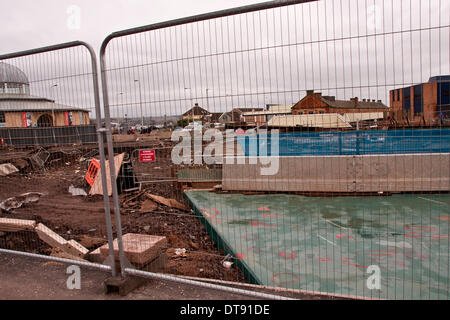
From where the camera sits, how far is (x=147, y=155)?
461 cm

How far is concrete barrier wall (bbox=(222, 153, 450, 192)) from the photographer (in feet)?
31.4

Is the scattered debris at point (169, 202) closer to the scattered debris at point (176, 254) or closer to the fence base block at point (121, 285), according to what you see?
the scattered debris at point (176, 254)

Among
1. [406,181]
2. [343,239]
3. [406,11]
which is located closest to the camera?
[406,11]

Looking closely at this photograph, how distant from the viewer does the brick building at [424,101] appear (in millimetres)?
3381

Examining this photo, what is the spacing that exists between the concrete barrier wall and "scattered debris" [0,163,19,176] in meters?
10.8

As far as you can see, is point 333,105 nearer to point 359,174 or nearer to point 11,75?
point 11,75

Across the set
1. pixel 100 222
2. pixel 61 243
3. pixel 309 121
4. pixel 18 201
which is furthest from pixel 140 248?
pixel 18 201

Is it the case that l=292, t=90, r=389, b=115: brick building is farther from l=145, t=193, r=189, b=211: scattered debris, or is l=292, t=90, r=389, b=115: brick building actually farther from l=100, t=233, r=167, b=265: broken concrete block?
l=145, t=193, r=189, b=211: scattered debris

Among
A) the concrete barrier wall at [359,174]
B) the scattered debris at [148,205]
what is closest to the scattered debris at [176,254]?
the scattered debris at [148,205]

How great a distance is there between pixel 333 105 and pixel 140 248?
2.99m

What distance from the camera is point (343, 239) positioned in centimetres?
661
